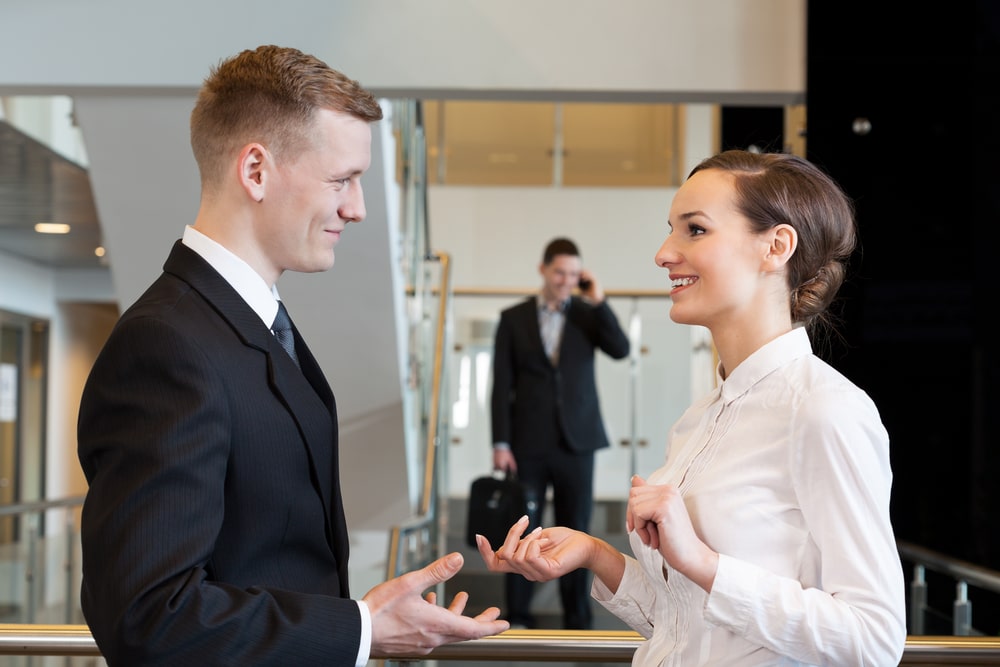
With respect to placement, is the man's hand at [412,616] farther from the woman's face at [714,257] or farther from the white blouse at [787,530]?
the woman's face at [714,257]

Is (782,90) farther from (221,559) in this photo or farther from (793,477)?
(221,559)

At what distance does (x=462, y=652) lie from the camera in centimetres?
186

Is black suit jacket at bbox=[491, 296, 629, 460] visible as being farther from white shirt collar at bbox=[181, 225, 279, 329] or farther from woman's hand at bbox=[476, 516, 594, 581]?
white shirt collar at bbox=[181, 225, 279, 329]

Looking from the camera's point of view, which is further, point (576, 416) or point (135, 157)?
point (576, 416)

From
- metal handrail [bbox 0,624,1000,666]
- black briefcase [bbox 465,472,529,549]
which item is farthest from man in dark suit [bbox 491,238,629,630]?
metal handrail [bbox 0,624,1000,666]

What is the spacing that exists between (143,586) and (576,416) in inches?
158

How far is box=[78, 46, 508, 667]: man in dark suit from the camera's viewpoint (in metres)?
1.23

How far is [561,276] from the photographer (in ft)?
17.6

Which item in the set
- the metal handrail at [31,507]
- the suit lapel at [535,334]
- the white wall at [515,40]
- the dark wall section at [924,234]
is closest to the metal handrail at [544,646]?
the dark wall section at [924,234]

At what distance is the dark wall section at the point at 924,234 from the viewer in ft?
13.2

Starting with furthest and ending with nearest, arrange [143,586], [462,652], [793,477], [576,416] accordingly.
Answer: [576,416] < [462,652] < [793,477] < [143,586]

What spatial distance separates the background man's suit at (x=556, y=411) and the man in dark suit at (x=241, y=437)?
11.6ft

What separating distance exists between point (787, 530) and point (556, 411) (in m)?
3.72

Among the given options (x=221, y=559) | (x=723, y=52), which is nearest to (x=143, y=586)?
(x=221, y=559)
